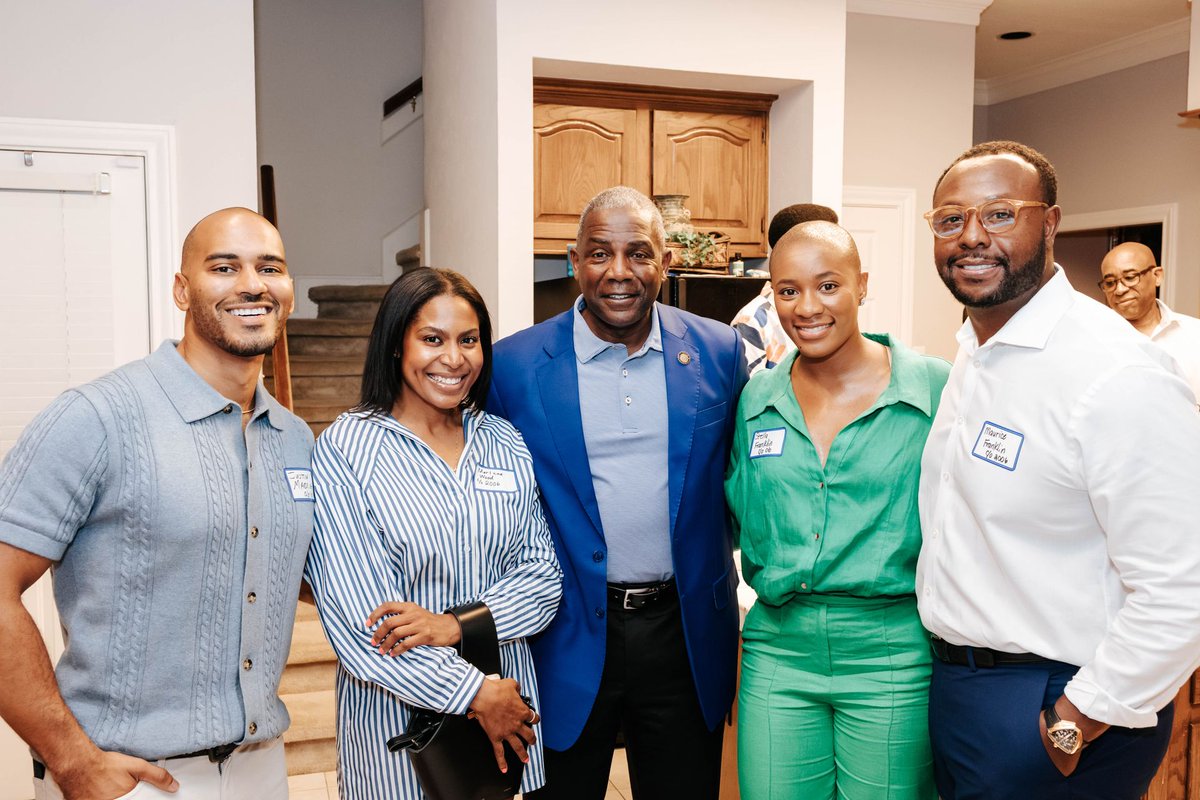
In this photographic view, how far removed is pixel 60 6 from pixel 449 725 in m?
3.22

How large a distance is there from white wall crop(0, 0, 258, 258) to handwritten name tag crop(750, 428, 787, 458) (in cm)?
259

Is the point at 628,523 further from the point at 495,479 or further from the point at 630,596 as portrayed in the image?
the point at 495,479

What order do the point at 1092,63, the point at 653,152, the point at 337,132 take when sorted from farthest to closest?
1. the point at 337,132
2. the point at 1092,63
3. the point at 653,152

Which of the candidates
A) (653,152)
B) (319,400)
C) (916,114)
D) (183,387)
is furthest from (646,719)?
(916,114)

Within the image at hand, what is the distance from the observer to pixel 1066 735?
1432mm

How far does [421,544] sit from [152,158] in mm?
2643

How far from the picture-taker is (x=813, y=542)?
5.78ft

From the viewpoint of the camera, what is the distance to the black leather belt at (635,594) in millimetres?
1953

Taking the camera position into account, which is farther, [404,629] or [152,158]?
[152,158]

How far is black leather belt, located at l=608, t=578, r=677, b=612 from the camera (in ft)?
6.41

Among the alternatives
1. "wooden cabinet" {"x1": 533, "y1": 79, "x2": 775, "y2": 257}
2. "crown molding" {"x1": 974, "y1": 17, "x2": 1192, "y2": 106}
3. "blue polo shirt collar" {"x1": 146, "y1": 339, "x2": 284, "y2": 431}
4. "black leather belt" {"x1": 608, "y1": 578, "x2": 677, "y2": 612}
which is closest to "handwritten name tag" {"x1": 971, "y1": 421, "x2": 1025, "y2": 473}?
"black leather belt" {"x1": 608, "y1": 578, "x2": 677, "y2": 612}

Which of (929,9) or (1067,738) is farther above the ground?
(929,9)

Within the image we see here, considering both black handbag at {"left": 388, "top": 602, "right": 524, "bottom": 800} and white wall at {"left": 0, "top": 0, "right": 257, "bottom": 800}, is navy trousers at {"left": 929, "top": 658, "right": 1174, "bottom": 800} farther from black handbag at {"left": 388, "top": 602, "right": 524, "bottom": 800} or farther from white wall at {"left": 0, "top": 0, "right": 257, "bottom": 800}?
white wall at {"left": 0, "top": 0, "right": 257, "bottom": 800}

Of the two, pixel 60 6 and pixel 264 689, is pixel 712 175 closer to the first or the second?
pixel 60 6
